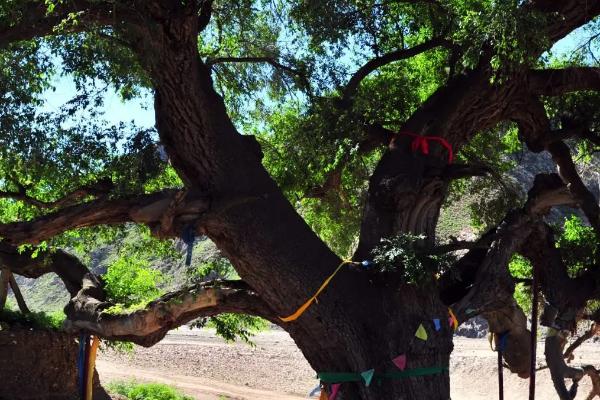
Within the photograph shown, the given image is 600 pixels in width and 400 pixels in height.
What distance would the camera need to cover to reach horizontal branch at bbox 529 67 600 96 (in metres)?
9.02

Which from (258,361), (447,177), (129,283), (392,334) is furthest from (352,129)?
(258,361)

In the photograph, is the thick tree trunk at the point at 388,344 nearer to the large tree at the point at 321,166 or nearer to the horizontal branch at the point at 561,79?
the large tree at the point at 321,166

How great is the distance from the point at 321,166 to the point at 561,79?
9.39ft

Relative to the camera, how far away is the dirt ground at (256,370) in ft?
73.5

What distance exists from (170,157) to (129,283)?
5.36m

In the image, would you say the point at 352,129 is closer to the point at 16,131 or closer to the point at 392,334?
the point at 392,334

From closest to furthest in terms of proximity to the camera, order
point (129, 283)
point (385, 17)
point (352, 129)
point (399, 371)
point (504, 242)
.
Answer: point (399, 371) → point (504, 242) → point (352, 129) → point (385, 17) → point (129, 283)

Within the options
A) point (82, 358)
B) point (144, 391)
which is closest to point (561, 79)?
point (82, 358)

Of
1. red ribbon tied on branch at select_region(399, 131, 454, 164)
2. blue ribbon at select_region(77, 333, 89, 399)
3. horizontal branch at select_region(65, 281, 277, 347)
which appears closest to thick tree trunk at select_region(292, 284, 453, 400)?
horizontal branch at select_region(65, 281, 277, 347)

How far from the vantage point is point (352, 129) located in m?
9.38

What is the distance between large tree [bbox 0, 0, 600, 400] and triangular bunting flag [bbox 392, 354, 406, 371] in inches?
3.5

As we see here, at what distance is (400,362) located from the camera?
24.6ft

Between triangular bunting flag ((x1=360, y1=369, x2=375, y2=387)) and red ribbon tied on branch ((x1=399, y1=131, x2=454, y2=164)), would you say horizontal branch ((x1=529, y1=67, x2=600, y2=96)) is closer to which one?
red ribbon tied on branch ((x1=399, y1=131, x2=454, y2=164))

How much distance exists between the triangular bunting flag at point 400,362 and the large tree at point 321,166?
0.09m
